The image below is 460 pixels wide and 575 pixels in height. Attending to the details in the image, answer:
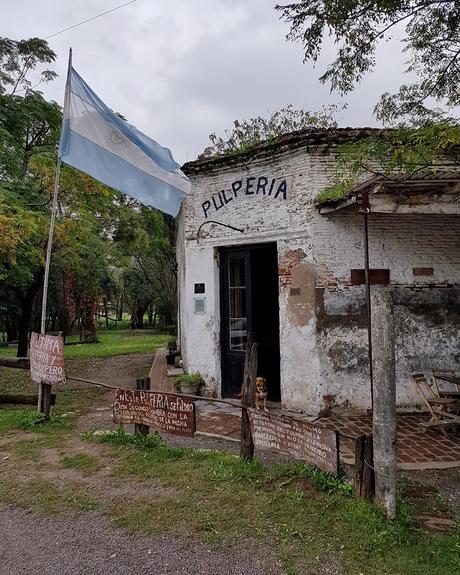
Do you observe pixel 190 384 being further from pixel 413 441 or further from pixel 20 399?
pixel 413 441

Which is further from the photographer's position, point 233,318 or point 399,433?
point 233,318

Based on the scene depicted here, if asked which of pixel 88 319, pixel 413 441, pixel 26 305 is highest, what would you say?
pixel 26 305

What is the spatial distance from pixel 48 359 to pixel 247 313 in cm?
329

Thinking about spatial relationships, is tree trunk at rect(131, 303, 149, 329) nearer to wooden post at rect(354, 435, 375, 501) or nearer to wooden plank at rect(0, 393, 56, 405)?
wooden plank at rect(0, 393, 56, 405)

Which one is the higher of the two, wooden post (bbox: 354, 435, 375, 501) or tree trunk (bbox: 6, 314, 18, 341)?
tree trunk (bbox: 6, 314, 18, 341)

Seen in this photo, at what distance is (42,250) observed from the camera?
40.1 ft

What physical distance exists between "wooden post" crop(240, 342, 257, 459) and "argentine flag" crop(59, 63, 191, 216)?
7.69 ft

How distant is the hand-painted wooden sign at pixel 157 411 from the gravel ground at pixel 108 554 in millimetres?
1470

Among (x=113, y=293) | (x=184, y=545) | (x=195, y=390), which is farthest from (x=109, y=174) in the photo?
(x=113, y=293)

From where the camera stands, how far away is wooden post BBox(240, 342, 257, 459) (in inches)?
187

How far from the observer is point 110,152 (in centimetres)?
609

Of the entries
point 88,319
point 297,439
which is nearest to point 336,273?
point 297,439

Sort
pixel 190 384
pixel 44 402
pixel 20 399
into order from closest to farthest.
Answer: pixel 44 402 → pixel 20 399 → pixel 190 384

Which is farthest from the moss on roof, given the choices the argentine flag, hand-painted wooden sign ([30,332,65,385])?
hand-painted wooden sign ([30,332,65,385])
